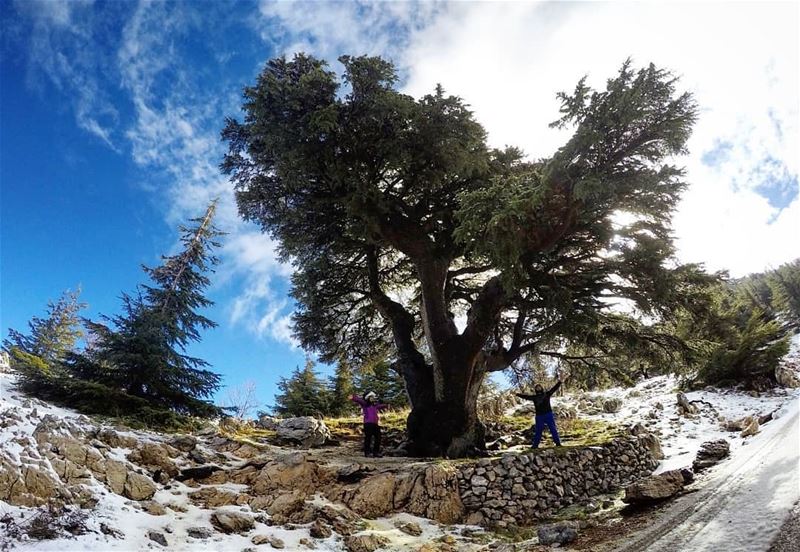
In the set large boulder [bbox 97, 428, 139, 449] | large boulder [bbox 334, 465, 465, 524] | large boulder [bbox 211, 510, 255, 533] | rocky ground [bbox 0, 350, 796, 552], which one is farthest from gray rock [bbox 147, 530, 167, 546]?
large boulder [bbox 334, 465, 465, 524]

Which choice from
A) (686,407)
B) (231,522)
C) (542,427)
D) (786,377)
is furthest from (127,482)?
(786,377)

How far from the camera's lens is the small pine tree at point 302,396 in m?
19.9

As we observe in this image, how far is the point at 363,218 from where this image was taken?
37.2ft

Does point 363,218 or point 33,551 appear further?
point 363,218

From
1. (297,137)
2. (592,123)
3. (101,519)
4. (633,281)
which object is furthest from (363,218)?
(101,519)

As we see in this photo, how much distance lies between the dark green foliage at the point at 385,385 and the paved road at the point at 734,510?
599 inches

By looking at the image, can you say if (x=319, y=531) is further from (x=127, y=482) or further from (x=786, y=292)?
(x=786, y=292)

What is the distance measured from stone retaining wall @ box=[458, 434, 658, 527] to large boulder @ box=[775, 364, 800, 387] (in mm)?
11442

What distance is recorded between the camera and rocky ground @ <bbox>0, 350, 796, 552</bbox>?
4.98m

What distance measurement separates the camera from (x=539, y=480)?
8648 mm

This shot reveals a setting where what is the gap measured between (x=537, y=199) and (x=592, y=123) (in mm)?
1790

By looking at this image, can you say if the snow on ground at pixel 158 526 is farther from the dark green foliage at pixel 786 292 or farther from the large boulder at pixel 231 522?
the dark green foliage at pixel 786 292

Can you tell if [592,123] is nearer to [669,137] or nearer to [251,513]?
[669,137]

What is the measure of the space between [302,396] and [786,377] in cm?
2136
